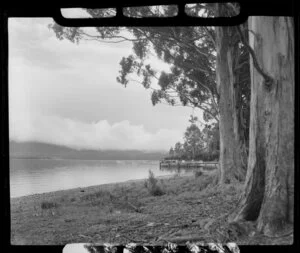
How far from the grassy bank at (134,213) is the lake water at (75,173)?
0.05 metres

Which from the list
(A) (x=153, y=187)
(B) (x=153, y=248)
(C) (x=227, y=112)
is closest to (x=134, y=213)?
(A) (x=153, y=187)

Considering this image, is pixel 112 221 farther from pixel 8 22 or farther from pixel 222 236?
pixel 8 22

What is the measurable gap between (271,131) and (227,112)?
338 mm

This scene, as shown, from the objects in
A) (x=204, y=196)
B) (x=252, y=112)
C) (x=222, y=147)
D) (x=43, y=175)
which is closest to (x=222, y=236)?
(x=204, y=196)

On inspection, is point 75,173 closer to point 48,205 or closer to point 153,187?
point 48,205

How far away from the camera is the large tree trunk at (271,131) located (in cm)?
152

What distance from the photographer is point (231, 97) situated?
1.93m

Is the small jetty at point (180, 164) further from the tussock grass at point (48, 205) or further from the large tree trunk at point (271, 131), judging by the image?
the tussock grass at point (48, 205)

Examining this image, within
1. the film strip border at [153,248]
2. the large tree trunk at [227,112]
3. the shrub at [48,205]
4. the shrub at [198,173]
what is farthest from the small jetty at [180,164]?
the shrub at [48,205]

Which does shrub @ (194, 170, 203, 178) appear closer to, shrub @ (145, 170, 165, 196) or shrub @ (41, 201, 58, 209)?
shrub @ (145, 170, 165, 196)

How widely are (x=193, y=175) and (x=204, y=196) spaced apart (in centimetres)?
19

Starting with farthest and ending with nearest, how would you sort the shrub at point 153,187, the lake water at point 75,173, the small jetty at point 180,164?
the shrub at point 153,187 < the small jetty at point 180,164 < the lake water at point 75,173

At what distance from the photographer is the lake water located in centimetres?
156

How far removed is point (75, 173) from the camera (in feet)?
5.66
